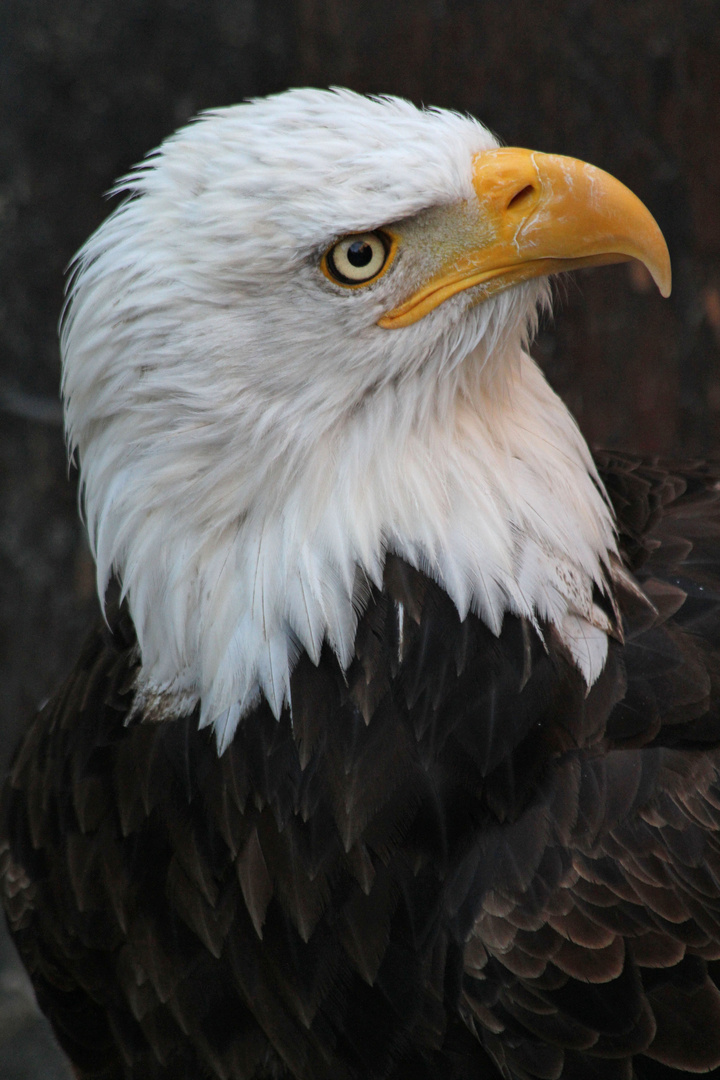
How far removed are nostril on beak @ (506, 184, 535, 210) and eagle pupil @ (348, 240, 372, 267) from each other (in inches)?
10.0

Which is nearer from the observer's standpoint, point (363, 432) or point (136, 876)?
point (363, 432)

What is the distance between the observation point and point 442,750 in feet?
6.58

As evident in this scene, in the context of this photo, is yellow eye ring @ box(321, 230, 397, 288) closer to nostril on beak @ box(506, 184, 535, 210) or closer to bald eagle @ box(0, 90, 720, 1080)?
bald eagle @ box(0, 90, 720, 1080)

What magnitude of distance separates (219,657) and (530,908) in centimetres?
70

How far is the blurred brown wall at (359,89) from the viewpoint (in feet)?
10.4

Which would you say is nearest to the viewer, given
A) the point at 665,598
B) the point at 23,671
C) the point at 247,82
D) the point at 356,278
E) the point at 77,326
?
the point at 356,278

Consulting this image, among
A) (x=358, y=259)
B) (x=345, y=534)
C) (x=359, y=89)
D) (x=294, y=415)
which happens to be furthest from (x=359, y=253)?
(x=359, y=89)

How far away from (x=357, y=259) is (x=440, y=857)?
1.06m

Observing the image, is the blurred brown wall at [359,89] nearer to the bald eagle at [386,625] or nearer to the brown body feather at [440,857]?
the bald eagle at [386,625]

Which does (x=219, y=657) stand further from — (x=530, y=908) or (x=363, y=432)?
(x=530, y=908)

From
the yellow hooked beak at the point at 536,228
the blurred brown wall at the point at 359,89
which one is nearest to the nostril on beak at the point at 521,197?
the yellow hooked beak at the point at 536,228

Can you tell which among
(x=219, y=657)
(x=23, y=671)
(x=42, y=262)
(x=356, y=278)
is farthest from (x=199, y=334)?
(x=23, y=671)

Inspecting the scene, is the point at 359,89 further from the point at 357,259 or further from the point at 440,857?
the point at 440,857

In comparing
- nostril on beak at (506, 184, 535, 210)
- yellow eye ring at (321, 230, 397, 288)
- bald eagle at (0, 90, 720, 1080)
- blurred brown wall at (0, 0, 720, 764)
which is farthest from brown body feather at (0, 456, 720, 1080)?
blurred brown wall at (0, 0, 720, 764)
